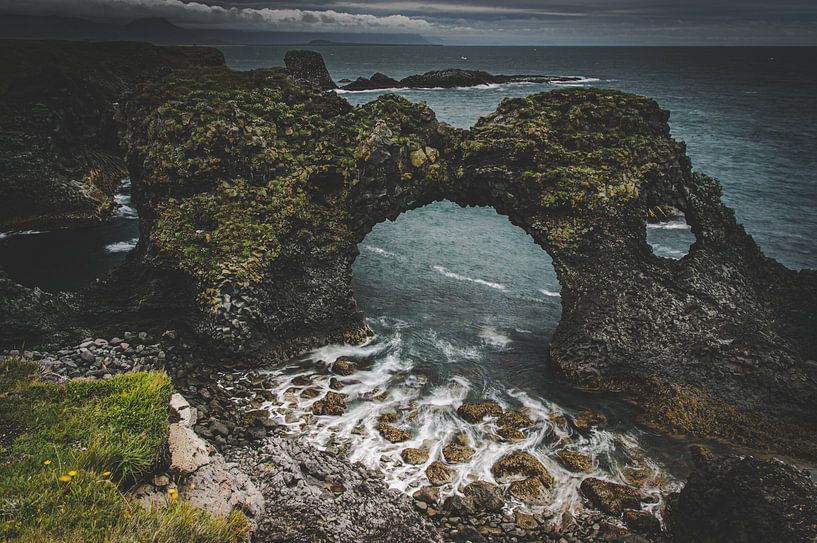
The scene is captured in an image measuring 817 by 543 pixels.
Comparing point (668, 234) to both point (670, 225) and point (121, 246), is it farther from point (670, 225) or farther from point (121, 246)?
point (121, 246)

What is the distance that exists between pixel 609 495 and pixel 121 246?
34.8 meters

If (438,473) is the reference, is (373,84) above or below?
above

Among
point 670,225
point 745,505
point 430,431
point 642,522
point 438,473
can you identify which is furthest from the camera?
point 670,225

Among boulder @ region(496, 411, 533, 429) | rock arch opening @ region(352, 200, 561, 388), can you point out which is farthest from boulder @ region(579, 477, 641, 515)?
rock arch opening @ region(352, 200, 561, 388)

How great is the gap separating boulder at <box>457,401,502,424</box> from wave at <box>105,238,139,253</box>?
27.6 metres

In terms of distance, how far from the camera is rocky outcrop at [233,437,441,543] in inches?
506

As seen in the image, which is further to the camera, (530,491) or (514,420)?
(514,420)

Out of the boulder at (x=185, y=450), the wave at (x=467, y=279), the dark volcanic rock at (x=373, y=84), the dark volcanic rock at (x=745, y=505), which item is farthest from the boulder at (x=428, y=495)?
the dark volcanic rock at (x=373, y=84)

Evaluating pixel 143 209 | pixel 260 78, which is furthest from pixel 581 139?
pixel 143 209

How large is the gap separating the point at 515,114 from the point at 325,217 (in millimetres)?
10683

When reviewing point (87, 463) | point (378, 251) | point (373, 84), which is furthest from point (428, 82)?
point (87, 463)

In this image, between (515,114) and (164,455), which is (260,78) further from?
(164,455)

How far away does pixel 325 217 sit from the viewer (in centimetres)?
2386

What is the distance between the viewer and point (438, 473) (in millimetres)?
16078
